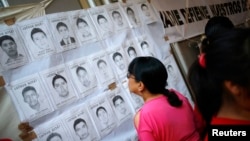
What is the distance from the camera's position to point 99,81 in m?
1.46

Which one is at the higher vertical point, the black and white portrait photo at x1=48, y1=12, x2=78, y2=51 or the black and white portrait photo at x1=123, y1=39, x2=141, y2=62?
the black and white portrait photo at x1=48, y1=12, x2=78, y2=51

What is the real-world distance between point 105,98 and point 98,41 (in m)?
0.35

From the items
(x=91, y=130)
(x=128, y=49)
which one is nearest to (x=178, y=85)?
(x=128, y=49)

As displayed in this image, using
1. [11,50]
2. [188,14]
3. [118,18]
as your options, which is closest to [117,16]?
[118,18]

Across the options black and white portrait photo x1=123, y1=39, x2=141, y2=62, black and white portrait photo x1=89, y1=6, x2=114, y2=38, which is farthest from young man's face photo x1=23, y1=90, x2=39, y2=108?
black and white portrait photo x1=123, y1=39, x2=141, y2=62

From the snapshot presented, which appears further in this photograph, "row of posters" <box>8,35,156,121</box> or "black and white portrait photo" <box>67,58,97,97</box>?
"black and white portrait photo" <box>67,58,97,97</box>

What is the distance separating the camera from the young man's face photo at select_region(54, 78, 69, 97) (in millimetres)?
1254

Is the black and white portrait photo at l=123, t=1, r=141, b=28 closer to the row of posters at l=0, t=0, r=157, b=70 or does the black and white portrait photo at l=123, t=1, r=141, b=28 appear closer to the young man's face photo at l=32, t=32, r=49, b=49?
the row of posters at l=0, t=0, r=157, b=70

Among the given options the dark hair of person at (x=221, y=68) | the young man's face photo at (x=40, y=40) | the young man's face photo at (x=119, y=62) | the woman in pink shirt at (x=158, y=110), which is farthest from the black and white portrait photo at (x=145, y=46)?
the dark hair of person at (x=221, y=68)

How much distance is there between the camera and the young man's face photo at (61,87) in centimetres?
125

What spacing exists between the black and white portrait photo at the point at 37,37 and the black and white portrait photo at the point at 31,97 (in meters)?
0.13

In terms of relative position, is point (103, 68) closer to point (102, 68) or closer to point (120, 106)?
point (102, 68)

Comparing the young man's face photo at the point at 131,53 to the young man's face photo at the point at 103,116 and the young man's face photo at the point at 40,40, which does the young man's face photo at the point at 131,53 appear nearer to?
the young man's face photo at the point at 103,116

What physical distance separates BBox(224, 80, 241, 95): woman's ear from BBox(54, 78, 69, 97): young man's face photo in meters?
0.83
